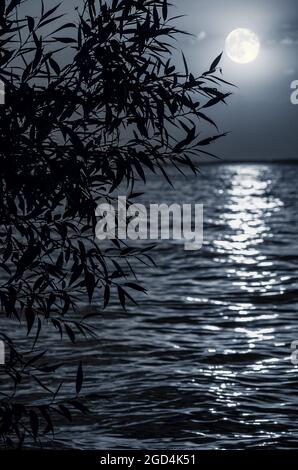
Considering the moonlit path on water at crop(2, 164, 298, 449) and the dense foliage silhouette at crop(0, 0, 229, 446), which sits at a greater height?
the dense foliage silhouette at crop(0, 0, 229, 446)

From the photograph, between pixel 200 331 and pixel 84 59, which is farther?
pixel 200 331

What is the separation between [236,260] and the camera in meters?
24.1

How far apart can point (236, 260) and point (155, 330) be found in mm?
10400

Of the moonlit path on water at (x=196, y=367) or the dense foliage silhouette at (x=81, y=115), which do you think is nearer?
the dense foliage silhouette at (x=81, y=115)

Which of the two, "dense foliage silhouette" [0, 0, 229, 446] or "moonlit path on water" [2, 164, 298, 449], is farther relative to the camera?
"moonlit path on water" [2, 164, 298, 449]

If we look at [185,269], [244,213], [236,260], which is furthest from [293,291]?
[244,213]

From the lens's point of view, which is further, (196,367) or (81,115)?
(196,367)

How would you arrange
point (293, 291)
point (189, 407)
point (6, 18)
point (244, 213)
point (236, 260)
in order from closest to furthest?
point (6, 18) → point (189, 407) → point (293, 291) → point (236, 260) → point (244, 213)

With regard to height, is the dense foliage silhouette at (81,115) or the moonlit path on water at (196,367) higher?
the dense foliage silhouette at (81,115)

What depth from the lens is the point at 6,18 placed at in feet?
18.7

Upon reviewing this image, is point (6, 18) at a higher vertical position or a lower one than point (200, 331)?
higher

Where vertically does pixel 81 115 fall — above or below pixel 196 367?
above
